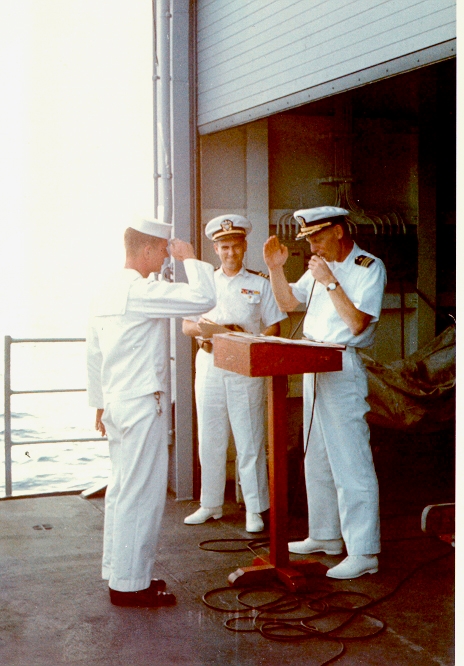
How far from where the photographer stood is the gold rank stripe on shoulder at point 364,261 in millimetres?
4227

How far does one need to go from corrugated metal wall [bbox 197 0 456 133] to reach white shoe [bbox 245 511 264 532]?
231 cm

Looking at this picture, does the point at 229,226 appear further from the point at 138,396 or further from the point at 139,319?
the point at 138,396

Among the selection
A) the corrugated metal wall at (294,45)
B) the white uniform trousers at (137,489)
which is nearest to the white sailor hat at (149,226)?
the white uniform trousers at (137,489)

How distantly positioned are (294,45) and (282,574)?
2.64m

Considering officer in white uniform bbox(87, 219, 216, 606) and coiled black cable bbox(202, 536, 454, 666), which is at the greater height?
officer in white uniform bbox(87, 219, 216, 606)

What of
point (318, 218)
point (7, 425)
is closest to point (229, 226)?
point (318, 218)

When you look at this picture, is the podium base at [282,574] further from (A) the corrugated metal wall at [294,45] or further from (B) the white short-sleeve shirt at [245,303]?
(A) the corrugated metal wall at [294,45]

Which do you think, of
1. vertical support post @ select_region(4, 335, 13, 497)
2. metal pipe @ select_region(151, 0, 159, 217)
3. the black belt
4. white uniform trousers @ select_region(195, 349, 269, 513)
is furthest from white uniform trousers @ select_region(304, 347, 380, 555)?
vertical support post @ select_region(4, 335, 13, 497)

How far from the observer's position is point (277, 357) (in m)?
3.77

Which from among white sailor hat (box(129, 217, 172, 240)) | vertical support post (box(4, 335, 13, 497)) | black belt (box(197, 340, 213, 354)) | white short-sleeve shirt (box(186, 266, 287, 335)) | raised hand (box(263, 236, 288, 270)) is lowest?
vertical support post (box(4, 335, 13, 497))

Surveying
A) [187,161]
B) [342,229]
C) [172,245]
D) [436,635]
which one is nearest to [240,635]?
[436,635]

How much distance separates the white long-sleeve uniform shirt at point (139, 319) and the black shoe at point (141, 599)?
2.75 ft

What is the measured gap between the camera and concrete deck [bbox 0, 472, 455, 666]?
3.26 meters

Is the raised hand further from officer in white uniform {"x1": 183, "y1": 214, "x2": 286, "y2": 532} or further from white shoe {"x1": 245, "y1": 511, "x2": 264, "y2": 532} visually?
white shoe {"x1": 245, "y1": 511, "x2": 264, "y2": 532}
